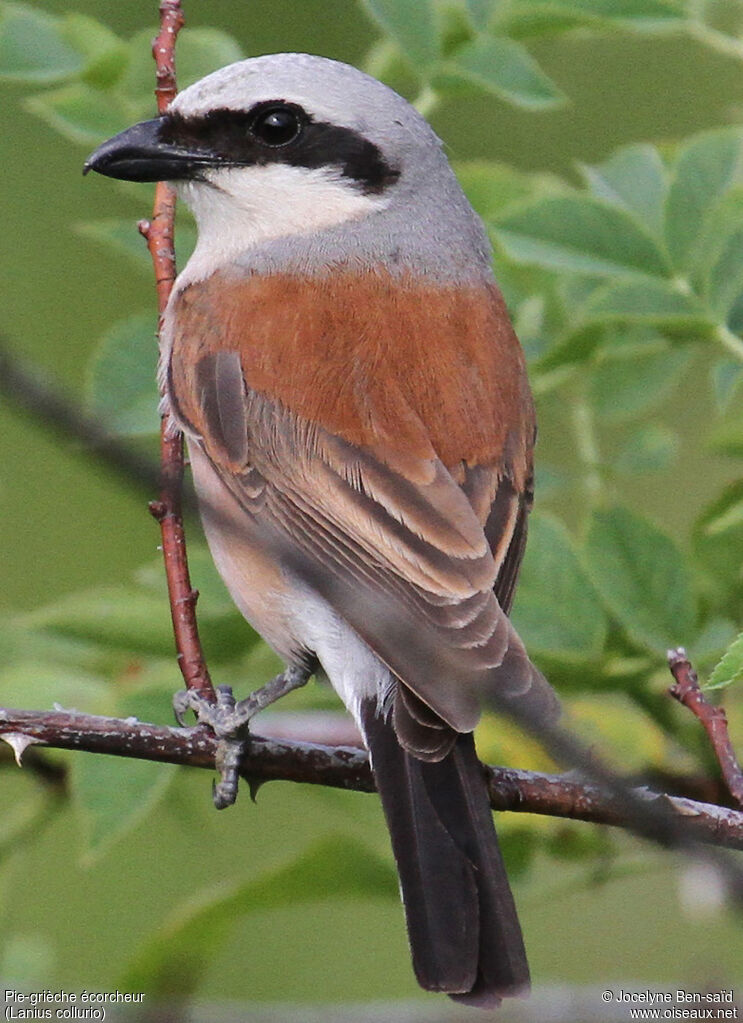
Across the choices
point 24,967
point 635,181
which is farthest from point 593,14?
point 24,967

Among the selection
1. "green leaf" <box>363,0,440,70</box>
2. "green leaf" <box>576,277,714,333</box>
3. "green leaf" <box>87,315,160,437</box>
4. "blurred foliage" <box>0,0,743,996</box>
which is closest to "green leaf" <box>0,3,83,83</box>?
"blurred foliage" <box>0,0,743,996</box>

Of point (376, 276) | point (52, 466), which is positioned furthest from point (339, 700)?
point (52, 466)

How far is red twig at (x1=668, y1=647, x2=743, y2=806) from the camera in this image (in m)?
2.09

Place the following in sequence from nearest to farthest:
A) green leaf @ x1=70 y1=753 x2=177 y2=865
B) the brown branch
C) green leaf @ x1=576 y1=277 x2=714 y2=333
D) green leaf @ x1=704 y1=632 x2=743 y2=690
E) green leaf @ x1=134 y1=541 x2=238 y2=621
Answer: green leaf @ x1=704 y1=632 x2=743 y2=690
the brown branch
green leaf @ x1=70 y1=753 x2=177 y2=865
green leaf @ x1=576 y1=277 x2=714 y2=333
green leaf @ x1=134 y1=541 x2=238 y2=621

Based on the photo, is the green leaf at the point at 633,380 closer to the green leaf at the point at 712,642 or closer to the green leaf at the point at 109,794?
the green leaf at the point at 712,642

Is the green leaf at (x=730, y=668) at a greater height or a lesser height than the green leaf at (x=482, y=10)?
lesser

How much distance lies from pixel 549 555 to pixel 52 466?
430 cm

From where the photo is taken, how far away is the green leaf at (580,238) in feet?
9.39

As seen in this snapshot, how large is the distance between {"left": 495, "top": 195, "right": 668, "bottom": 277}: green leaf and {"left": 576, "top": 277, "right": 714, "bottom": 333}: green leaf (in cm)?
5

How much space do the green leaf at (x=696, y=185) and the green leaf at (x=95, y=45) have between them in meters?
1.13

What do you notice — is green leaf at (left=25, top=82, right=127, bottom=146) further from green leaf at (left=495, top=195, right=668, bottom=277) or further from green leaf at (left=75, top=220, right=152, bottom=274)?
green leaf at (left=495, top=195, right=668, bottom=277)

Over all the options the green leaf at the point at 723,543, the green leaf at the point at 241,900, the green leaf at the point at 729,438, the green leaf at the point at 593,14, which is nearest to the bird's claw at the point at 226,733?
the green leaf at the point at 241,900

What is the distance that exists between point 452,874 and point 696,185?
4.80 ft

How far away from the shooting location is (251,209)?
3.18m
